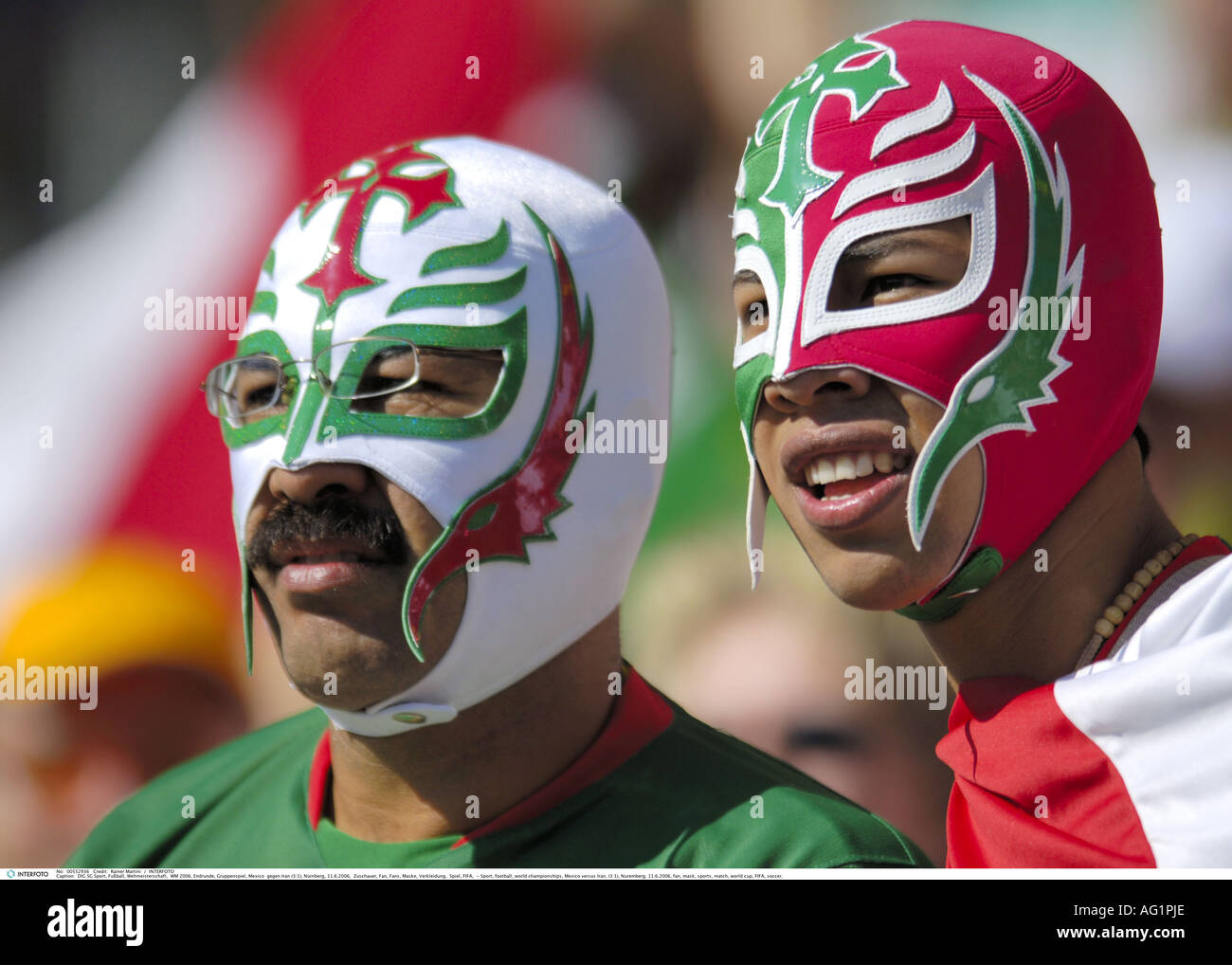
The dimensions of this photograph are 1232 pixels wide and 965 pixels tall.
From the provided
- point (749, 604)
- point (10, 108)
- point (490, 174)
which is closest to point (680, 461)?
point (749, 604)

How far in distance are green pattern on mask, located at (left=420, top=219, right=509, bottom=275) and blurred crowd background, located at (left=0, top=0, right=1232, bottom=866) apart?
796 millimetres

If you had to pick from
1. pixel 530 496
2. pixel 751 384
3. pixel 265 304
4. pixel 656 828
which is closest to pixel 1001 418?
pixel 751 384

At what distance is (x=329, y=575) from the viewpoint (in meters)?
2.76

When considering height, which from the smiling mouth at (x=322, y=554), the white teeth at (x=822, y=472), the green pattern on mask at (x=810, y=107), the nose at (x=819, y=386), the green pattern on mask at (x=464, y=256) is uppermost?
the green pattern on mask at (x=810, y=107)

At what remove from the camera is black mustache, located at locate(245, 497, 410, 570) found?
2.74 m

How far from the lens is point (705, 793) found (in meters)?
2.84

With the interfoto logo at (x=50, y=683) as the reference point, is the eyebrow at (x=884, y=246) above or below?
above

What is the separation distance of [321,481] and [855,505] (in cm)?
97

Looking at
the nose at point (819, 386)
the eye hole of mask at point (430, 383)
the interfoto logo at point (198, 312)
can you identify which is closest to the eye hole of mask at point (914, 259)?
the nose at point (819, 386)

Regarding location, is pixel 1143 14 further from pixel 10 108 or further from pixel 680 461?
pixel 10 108

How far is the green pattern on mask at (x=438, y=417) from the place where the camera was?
274 centimetres

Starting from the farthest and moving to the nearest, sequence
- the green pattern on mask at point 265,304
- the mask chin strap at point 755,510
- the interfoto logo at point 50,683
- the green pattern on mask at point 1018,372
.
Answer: the interfoto logo at point 50,683
the green pattern on mask at point 265,304
the mask chin strap at point 755,510
the green pattern on mask at point 1018,372
